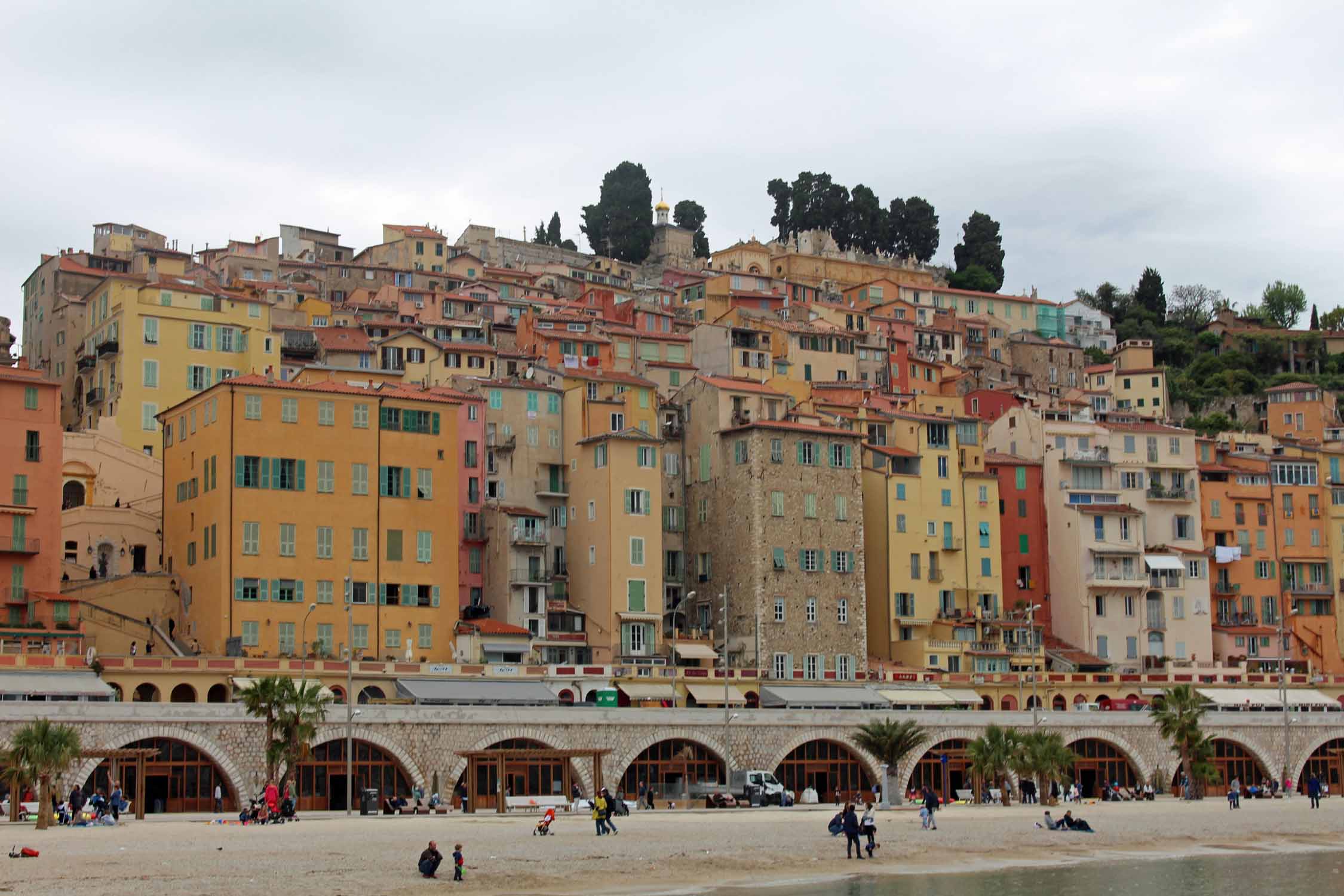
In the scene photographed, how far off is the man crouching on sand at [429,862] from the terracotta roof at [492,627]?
35071 millimetres

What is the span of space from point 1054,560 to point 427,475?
120 ft

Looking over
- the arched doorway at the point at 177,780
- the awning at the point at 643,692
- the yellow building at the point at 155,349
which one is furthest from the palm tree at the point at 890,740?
the yellow building at the point at 155,349

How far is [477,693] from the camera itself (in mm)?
71812

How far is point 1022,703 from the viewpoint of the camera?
8756cm

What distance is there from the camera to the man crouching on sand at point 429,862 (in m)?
43.1

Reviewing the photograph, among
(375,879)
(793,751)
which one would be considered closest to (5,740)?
(375,879)

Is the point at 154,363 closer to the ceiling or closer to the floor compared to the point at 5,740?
closer to the ceiling

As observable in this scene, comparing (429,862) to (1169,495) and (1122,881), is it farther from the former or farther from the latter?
(1169,495)

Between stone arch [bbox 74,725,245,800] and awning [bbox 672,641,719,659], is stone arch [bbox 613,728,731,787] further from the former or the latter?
stone arch [bbox 74,725,245,800]

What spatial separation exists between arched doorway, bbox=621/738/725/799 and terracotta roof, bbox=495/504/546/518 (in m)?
17.0

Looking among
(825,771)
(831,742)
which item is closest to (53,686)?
(825,771)

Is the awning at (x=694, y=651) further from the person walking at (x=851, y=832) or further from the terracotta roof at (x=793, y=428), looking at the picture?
the person walking at (x=851, y=832)

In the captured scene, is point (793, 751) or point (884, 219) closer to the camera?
point (793, 751)

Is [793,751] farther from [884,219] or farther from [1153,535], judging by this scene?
[884,219]
